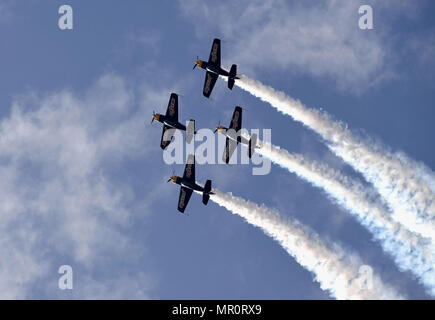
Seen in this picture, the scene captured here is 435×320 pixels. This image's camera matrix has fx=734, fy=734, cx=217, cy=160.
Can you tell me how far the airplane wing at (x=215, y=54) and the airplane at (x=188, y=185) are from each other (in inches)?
496

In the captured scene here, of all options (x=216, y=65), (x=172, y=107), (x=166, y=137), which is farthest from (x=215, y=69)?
(x=166, y=137)

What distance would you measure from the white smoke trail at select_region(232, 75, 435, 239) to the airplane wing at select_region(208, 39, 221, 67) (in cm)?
400

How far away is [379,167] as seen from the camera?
288 feet

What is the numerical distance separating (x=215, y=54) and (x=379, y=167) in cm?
2577

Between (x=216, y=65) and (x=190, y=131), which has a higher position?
(x=216, y=65)

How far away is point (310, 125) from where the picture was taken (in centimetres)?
9206

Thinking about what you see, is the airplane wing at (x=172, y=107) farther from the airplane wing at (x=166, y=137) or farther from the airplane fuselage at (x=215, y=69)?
the airplane fuselage at (x=215, y=69)

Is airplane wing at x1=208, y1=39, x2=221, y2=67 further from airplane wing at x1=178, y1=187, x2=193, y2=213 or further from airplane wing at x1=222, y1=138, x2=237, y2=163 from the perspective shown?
airplane wing at x1=178, y1=187, x2=193, y2=213

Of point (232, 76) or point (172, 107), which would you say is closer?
point (232, 76)

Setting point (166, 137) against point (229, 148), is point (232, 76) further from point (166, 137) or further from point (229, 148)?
point (166, 137)

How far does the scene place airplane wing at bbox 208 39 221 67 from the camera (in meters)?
95.4

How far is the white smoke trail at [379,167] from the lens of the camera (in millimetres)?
82125
